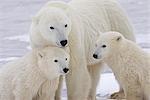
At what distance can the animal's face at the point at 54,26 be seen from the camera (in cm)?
540

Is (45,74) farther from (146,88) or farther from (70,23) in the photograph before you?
(146,88)

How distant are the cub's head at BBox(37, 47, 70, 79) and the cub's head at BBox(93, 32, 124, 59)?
21.8 inches

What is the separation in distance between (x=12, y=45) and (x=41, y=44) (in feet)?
13.1

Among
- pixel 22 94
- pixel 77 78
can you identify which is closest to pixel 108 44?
pixel 77 78

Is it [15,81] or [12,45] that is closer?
[15,81]

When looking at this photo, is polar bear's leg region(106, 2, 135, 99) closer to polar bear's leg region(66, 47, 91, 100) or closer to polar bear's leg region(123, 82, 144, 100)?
polar bear's leg region(66, 47, 91, 100)

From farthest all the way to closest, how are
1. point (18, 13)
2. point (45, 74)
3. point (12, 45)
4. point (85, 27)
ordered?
1. point (18, 13)
2. point (12, 45)
3. point (85, 27)
4. point (45, 74)

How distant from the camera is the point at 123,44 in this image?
5.91 m

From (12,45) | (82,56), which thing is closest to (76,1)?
(82,56)

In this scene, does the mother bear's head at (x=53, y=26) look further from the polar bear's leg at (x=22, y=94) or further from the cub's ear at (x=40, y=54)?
the polar bear's leg at (x=22, y=94)

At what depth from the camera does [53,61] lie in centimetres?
537

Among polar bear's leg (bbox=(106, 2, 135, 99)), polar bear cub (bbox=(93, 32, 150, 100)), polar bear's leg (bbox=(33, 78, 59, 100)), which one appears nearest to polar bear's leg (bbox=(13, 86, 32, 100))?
polar bear's leg (bbox=(33, 78, 59, 100))

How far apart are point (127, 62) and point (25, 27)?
18.5ft

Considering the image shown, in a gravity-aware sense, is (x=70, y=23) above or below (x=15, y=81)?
above
